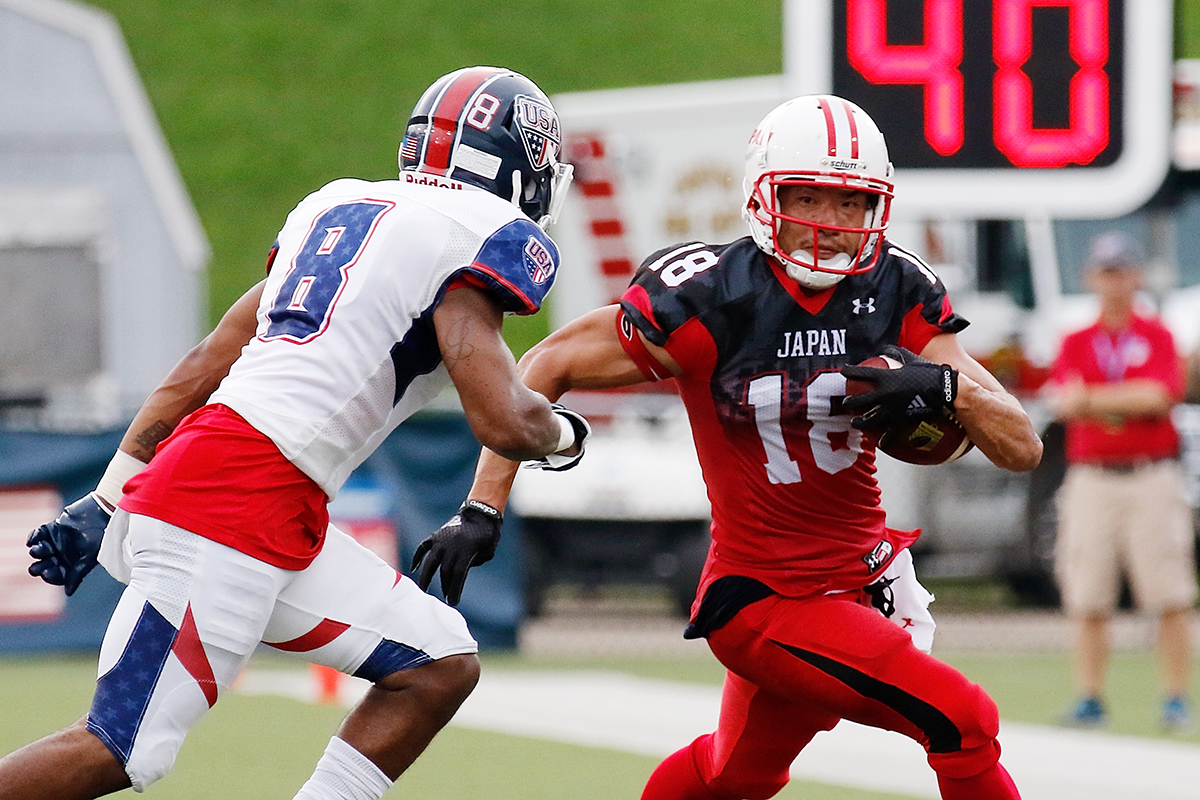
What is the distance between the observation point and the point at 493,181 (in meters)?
3.70

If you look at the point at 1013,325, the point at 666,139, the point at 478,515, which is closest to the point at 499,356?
the point at 478,515

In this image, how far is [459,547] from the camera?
144 inches

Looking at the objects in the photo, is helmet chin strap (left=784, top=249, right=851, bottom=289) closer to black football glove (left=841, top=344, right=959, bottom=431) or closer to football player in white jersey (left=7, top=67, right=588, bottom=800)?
black football glove (left=841, top=344, right=959, bottom=431)

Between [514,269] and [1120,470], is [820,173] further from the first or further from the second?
[1120,470]

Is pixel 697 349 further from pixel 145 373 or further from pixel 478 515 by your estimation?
pixel 145 373

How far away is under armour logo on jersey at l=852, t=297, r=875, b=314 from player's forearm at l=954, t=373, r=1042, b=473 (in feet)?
0.82

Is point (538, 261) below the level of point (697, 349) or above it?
above

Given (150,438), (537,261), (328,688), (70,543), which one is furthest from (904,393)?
(328,688)

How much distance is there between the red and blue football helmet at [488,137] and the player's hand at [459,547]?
635mm

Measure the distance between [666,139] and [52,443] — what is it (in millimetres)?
5311

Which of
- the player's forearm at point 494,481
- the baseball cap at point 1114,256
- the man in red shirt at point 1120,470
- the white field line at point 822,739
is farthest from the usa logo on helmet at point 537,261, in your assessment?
the baseball cap at point 1114,256

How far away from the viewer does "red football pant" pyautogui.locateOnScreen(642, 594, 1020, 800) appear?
3674 millimetres

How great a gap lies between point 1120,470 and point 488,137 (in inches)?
176

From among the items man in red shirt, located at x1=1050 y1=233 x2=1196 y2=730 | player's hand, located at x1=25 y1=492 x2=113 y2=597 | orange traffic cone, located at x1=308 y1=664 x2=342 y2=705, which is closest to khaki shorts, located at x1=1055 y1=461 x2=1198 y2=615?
man in red shirt, located at x1=1050 y1=233 x2=1196 y2=730
